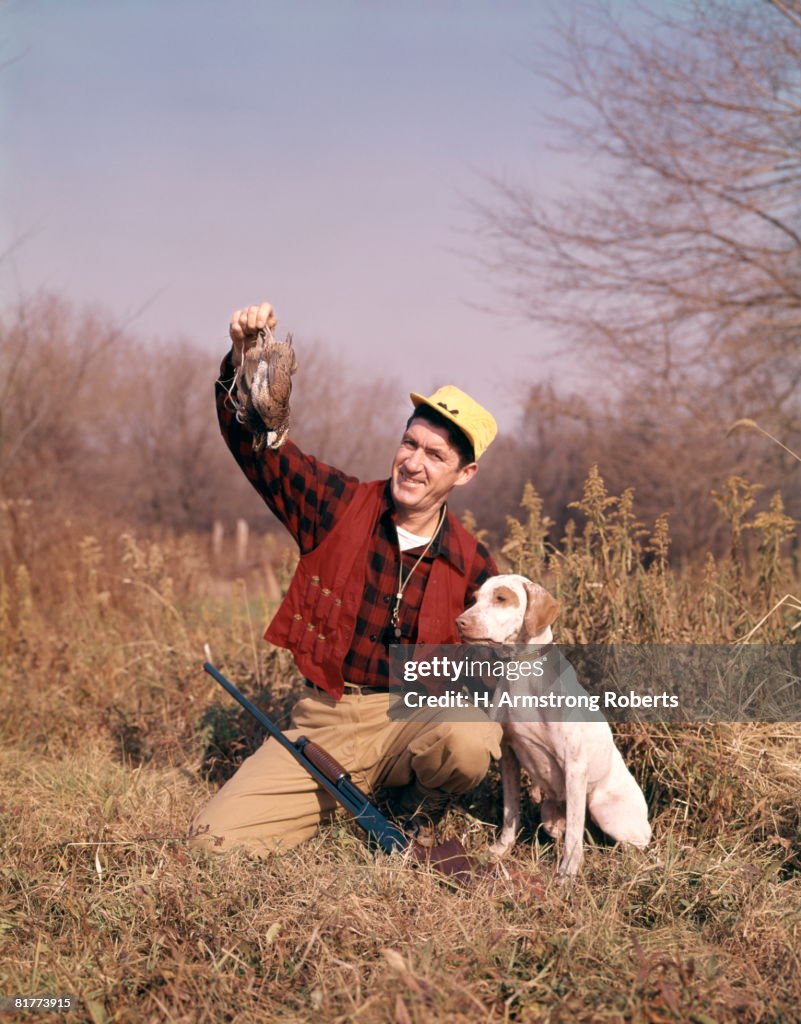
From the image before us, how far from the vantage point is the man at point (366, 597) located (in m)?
3.56

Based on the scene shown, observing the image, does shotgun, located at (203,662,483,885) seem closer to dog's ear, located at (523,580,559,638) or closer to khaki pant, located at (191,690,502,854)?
khaki pant, located at (191,690,502,854)

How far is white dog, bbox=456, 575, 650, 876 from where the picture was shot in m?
3.29

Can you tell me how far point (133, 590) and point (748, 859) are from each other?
4.78 meters

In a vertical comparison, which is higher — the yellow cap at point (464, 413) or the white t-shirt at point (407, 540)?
the yellow cap at point (464, 413)

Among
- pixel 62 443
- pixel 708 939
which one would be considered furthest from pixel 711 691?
pixel 62 443

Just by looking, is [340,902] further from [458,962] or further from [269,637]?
[269,637]

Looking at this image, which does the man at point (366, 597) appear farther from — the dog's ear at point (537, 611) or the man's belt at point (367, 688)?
the dog's ear at point (537, 611)

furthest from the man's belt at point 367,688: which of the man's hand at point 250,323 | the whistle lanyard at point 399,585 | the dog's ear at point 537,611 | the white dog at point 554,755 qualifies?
the man's hand at point 250,323

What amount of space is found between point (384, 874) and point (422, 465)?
1.41 m

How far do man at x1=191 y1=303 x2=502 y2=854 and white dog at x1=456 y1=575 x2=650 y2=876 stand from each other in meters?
0.20

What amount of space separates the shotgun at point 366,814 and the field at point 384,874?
0.34ft

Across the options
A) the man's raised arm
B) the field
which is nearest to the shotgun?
the field

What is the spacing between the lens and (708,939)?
275cm

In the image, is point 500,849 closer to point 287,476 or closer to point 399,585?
point 399,585
